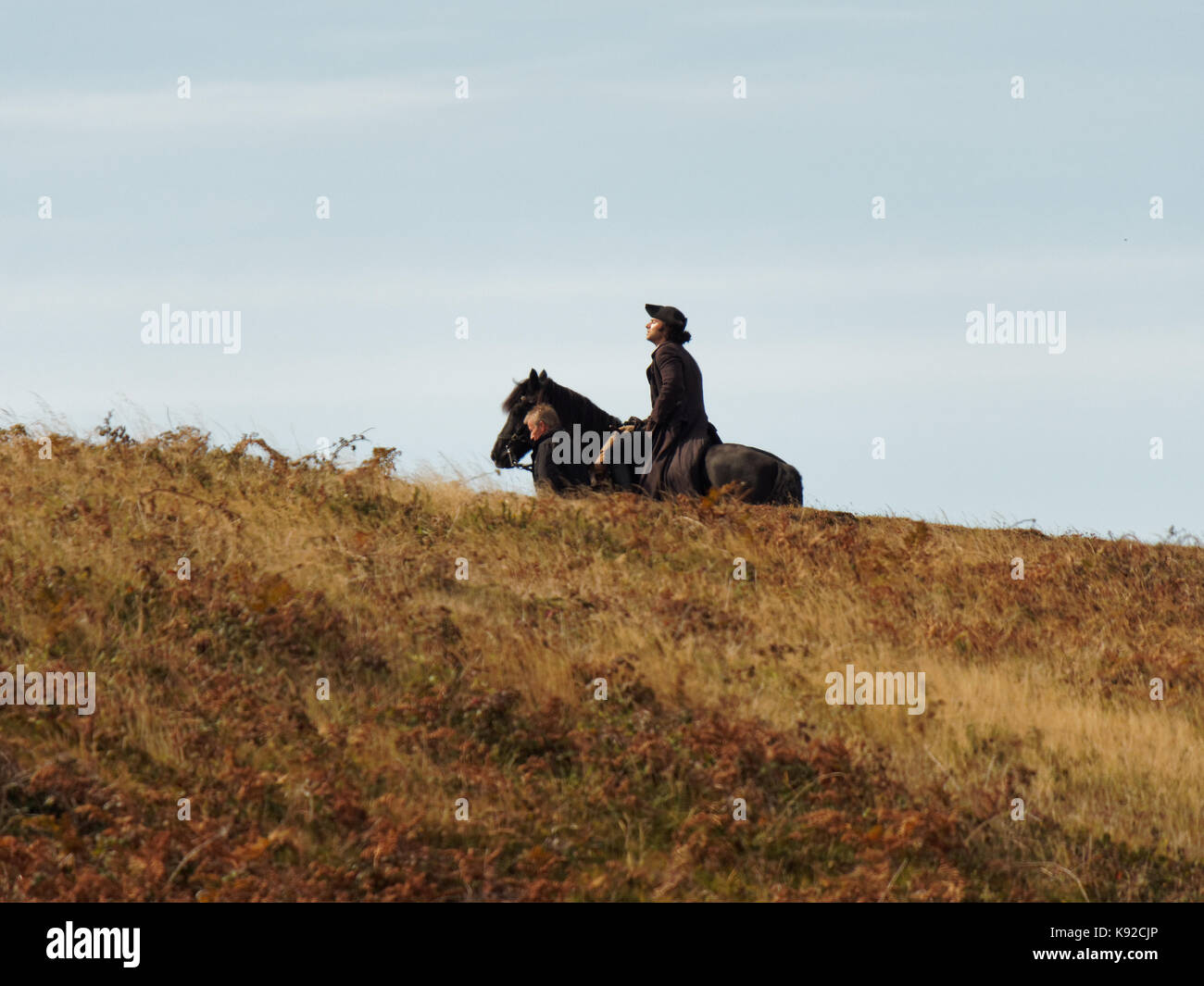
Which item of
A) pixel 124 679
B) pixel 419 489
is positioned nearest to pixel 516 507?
pixel 419 489

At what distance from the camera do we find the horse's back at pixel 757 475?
1540 cm

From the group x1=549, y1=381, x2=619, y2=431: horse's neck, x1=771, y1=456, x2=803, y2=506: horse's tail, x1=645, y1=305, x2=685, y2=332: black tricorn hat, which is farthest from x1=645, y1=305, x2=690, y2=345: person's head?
x1=771, y1=456, x2=803, y2=506: horse's tail

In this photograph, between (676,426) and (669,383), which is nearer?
(669,383)

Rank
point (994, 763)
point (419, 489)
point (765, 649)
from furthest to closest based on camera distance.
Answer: point (419, 489) < point (765, 649) < point (994, 763)

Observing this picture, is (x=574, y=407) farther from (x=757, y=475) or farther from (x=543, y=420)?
(x=757, y=475)

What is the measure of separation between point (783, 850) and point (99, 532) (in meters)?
6.56

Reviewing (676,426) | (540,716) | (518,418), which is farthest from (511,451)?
(540,716)

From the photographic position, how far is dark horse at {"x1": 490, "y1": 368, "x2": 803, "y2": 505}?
15.4 m

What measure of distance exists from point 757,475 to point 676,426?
1.13m

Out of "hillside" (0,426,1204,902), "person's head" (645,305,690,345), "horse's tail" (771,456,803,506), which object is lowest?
"hillside" (0,426,1204,902)

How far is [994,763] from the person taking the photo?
30.3 ft

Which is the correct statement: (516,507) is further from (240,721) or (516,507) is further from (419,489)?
(240,721)

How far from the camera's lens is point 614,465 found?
1555cm

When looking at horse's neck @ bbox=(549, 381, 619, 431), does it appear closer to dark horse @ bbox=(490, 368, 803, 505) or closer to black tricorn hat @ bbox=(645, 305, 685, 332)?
dark horse @ bbox=(490, 368, 803, 505)
